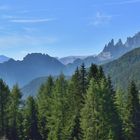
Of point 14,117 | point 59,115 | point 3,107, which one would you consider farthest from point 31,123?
point 59,115

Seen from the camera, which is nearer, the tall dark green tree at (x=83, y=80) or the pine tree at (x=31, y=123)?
the tall dark green tree at (x=83, y=80)

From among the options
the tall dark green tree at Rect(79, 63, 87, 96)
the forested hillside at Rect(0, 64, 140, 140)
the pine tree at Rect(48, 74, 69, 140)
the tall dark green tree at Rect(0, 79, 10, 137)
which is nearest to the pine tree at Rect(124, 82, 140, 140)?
the forested hillside at Rect(0, 64, 140, 140)

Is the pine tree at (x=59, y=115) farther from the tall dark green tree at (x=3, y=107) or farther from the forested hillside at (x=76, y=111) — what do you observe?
the tall dark green tree at (x=3, y=107)

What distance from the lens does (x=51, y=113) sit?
8788cm

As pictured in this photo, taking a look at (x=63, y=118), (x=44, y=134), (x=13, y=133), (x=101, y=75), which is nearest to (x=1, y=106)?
(x=13, y=133)

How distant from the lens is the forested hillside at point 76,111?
71438 millimetres

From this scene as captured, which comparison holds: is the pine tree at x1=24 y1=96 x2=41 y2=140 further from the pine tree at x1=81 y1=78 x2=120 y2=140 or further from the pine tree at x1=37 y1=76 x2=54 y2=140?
the pine tree at x1=81 y1=78 x2=120 y2=140

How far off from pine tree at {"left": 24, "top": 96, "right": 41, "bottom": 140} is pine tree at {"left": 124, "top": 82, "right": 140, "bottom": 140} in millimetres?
22462

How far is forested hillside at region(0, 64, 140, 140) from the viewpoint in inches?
2813

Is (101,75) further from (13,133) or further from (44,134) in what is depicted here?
(13,133)

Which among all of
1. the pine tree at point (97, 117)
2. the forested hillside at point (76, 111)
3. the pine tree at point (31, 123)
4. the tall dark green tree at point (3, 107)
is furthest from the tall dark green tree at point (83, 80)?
the tall dark green tree at point (3, 107)

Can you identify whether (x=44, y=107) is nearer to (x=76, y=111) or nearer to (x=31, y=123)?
(x=31, y=123)

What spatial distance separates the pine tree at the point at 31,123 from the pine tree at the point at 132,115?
884 inches

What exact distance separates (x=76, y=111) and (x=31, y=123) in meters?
18.9
